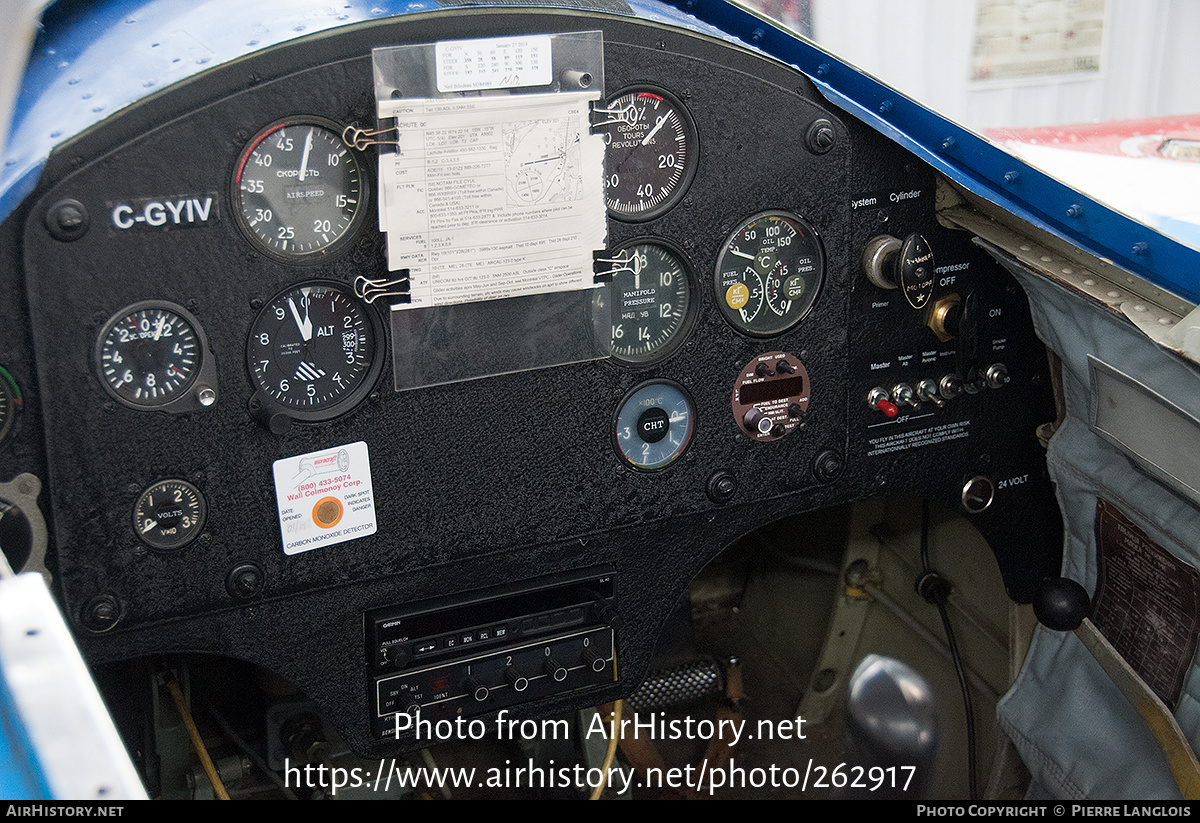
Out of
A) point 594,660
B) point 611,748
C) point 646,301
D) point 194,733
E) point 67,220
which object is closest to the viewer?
point 67,220

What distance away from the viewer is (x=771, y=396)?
1.87 meters

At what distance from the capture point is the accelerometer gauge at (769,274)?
5.84 ft

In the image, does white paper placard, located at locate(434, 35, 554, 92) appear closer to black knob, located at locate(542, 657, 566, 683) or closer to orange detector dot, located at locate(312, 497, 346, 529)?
orange detector dot, located at locate(312, 497, 346, 529)

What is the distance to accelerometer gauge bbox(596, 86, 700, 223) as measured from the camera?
1623mm

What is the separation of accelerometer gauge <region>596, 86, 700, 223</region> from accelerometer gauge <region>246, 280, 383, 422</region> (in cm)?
42

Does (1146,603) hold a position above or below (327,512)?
below

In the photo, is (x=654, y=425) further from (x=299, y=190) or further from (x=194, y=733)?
(x=194, y=733)

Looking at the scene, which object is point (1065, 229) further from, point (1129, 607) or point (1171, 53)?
point (1171, 53)

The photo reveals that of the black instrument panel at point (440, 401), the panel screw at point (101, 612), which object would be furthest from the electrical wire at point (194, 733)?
the panel screw at point (101, 612)

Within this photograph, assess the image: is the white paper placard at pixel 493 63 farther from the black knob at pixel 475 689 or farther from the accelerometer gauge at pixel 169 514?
the black knob at pixel 475 689

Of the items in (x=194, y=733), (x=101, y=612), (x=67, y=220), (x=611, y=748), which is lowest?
(x=611, y=748)

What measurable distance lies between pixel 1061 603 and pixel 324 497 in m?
1.28

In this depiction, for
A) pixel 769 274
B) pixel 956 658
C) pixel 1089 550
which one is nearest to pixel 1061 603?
pixel 1089 550
